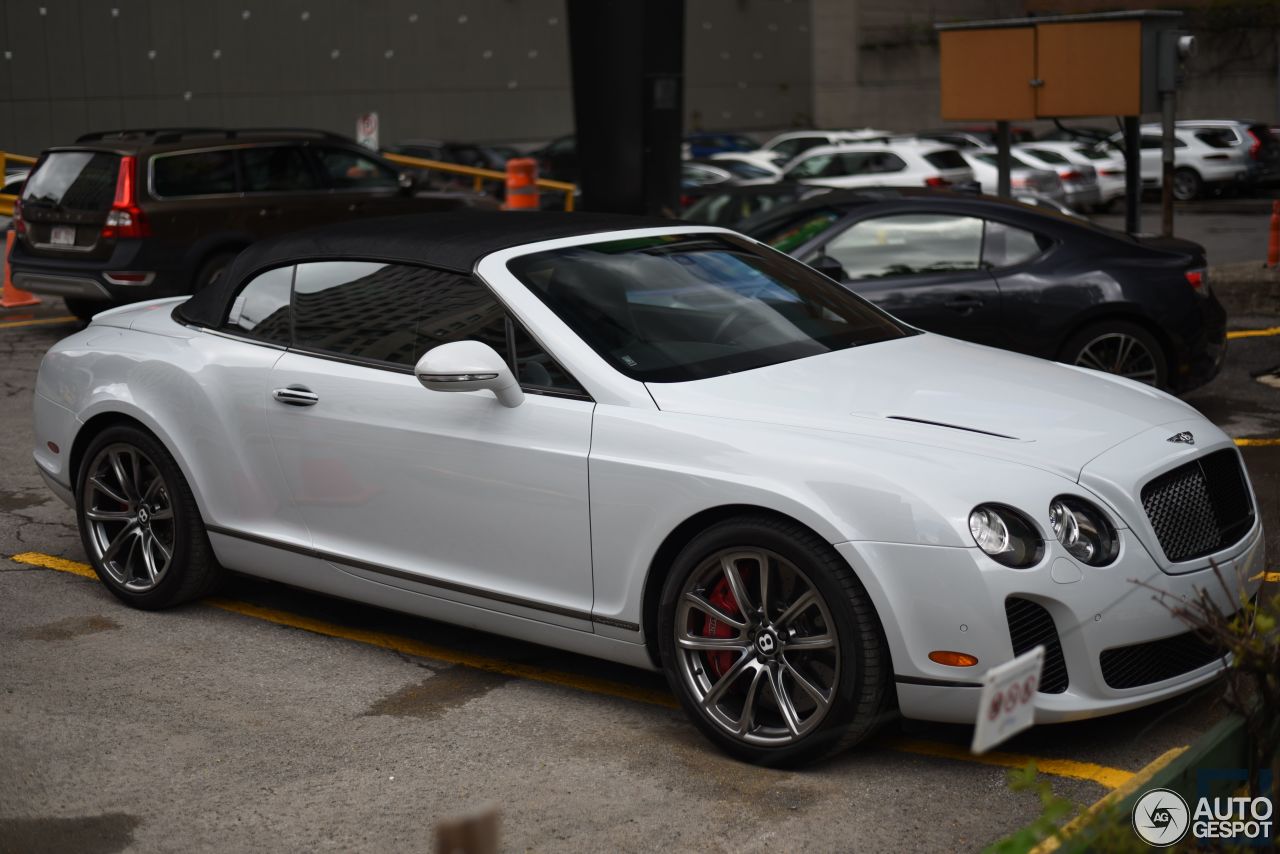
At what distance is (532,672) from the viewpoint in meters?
5.42

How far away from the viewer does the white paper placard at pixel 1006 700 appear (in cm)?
285

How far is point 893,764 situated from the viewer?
14.8ft

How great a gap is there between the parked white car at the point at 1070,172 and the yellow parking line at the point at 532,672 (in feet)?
75.0

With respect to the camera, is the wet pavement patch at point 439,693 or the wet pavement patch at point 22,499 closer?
the wet pavement patch at point 439,693

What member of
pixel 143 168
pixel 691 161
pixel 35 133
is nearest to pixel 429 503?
pixel 143 168

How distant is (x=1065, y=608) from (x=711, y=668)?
107 centimetres

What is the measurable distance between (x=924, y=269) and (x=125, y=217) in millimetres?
7305

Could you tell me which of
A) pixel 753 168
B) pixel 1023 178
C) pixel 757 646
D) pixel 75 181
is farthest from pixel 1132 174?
pixel 753 168

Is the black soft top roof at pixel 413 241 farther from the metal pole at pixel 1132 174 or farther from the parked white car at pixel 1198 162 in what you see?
the parked white car at pixel 1198 162

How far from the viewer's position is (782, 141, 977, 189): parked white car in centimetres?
2453

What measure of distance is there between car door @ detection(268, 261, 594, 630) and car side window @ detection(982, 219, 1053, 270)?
4.58 m

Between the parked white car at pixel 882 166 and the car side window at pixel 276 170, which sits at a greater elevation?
the car side window at pixel 276 170

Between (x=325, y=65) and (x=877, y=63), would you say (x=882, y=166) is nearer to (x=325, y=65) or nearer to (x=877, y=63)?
(x=325, y=65)

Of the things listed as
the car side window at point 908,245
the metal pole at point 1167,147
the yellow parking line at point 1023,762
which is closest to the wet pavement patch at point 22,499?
the car side window at point 908,245
